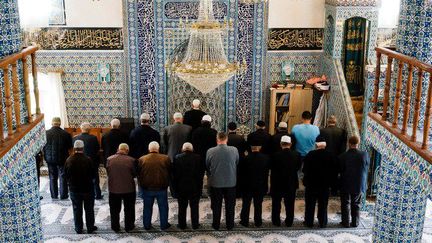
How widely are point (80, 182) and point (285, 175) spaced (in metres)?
2.31

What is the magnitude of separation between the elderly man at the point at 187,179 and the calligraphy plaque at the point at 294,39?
333cm

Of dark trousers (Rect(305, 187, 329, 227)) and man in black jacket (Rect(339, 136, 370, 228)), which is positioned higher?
man in black jacket (Rect(339, 136, 370, 228))

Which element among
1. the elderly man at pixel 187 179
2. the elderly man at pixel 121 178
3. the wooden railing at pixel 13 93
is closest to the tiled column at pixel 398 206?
the elderly man at pixel 187 179

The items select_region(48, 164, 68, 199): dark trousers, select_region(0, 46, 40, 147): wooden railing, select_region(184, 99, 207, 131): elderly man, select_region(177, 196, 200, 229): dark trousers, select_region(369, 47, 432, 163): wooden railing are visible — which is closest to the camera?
select_region(369, 47, 432, 163): wooden railing

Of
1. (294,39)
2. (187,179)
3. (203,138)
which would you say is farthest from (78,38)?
(187,179)

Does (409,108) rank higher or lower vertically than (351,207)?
higher

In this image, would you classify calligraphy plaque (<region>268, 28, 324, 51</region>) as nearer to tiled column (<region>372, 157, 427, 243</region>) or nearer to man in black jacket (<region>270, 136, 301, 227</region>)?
man in black jacket (<region>270, 136, 301, 227</region>)

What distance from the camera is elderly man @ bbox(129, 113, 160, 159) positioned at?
7.27 meters

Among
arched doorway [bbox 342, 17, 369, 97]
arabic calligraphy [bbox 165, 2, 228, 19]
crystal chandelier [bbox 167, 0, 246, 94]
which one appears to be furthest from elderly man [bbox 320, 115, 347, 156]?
arabic calligraphy [bbox 165, 2, 228, 19]

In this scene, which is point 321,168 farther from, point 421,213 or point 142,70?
point 142,70

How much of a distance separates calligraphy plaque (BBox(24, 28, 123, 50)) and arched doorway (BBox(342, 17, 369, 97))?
352 centimetres

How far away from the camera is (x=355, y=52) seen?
9.02 m

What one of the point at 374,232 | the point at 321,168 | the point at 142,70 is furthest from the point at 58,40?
the point at 374,232

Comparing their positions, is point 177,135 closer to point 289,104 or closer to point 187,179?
point 187,179
